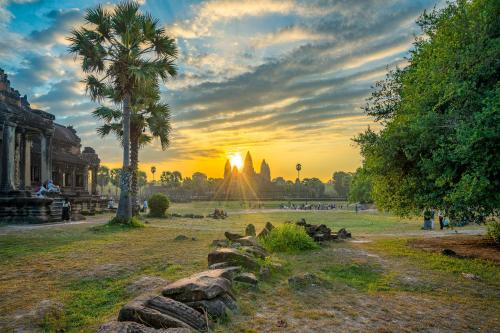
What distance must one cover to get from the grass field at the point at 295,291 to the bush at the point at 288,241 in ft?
1.76

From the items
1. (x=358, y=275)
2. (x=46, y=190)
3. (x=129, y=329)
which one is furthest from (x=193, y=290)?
(x=46, y=190)

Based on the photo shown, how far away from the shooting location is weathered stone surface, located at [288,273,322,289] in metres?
6.59

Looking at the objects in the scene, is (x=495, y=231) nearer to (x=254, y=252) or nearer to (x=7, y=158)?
(x=254, y=252)

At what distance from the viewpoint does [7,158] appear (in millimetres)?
20016

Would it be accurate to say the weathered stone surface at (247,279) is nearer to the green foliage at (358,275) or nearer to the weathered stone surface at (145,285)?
the weathered stone surface at (145,285)

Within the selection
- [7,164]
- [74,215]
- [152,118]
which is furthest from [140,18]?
[74,215]

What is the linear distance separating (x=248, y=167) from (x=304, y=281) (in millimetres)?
91228

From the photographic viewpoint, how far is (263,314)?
5094mm

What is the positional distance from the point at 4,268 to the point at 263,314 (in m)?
6.56

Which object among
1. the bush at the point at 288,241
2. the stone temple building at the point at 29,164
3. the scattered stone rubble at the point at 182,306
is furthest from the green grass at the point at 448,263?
the stone temple building at the point at 29,164

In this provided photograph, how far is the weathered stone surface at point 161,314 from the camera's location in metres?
4.05

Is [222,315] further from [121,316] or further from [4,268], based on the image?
[4,268]

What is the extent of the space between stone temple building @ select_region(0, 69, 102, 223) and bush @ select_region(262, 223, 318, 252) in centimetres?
1500

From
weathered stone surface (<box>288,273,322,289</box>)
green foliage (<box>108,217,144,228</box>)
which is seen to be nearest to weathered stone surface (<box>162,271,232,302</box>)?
weathered stone surface (<box>288,273,322,289</box>)
